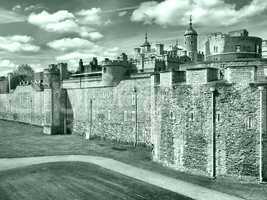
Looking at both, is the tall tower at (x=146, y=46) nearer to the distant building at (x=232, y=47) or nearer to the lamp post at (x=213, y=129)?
the distant building at (x=232, y=47)

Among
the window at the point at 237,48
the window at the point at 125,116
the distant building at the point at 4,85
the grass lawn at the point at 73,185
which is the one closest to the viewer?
the grass lawn at the point at 73,185

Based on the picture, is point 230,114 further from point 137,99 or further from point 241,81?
point 137,99

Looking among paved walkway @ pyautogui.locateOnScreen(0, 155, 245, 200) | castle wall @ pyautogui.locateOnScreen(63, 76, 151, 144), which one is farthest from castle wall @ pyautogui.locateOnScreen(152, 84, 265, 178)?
castle wall @ pyautogui.locateOnScreen(63, 76, 151, 144)

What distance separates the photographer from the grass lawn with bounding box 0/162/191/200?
48.8 ft

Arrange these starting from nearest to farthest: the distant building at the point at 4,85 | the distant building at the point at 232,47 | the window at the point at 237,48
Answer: the distant building at the point at 232,47 → the window at the point at 237,48 → the distant building at the point at 4,85

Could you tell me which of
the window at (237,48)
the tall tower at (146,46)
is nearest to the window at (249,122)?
the window at (237,48)

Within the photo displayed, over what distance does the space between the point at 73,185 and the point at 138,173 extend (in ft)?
13.9

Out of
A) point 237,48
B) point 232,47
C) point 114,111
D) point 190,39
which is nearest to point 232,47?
point 232,47

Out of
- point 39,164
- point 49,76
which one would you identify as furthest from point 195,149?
point 49,76

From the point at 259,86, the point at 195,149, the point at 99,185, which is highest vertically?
the point at 259,86

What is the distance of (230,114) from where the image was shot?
17.5m

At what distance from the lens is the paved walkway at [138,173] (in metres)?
15.1

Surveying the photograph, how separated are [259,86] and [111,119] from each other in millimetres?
19742

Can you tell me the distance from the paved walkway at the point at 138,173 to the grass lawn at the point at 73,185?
0.64 m
